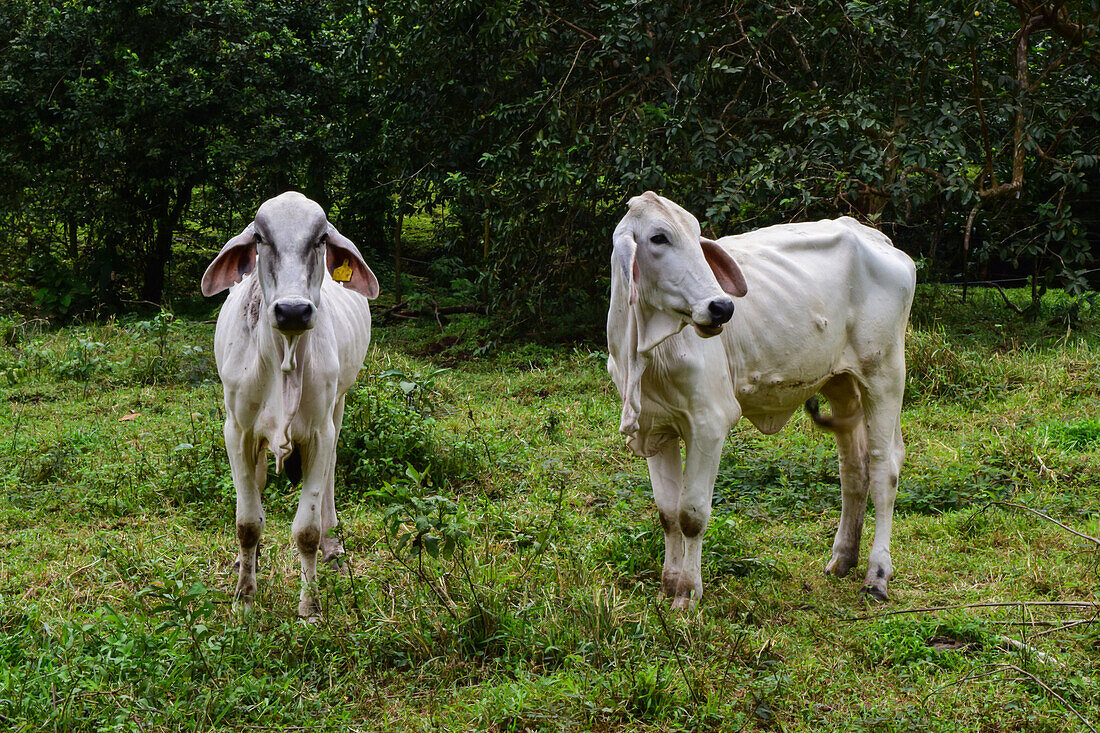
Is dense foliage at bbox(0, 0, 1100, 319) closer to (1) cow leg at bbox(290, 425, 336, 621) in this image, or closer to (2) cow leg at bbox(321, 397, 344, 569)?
(2) cow leg at bbox(321, 397, 344, 569)

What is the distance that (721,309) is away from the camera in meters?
3.52

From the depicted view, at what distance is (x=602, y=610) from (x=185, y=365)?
5.85 m

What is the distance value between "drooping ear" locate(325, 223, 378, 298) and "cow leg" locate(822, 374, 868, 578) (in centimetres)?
222

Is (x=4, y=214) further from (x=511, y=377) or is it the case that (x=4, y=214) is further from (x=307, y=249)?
(x=307, y=249)

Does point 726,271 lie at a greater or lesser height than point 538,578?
greater

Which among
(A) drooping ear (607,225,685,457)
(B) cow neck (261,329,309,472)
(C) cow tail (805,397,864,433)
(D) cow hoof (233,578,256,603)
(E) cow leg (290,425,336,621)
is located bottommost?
(D) cow hoof (233,578,256,603)

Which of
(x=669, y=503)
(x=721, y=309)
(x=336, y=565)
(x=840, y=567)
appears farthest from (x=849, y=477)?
(x=336, y=565)

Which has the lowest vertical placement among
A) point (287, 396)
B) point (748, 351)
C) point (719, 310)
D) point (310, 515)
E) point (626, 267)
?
point (310, 515)

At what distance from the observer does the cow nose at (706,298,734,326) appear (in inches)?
138

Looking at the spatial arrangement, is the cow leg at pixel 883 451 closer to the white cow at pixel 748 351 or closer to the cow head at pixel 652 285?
the white cow at pixel 748 351

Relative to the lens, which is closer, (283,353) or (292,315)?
(292,315)

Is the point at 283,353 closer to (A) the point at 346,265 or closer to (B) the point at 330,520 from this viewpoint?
(A) the point at 346,265

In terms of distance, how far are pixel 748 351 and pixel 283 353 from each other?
1.87 m

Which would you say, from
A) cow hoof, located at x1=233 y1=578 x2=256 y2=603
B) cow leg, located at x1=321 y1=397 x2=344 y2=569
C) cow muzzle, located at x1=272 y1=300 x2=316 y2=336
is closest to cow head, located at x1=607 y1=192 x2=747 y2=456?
cow muzzle, located at x1=272 y1=300 x2=316 y2=336
